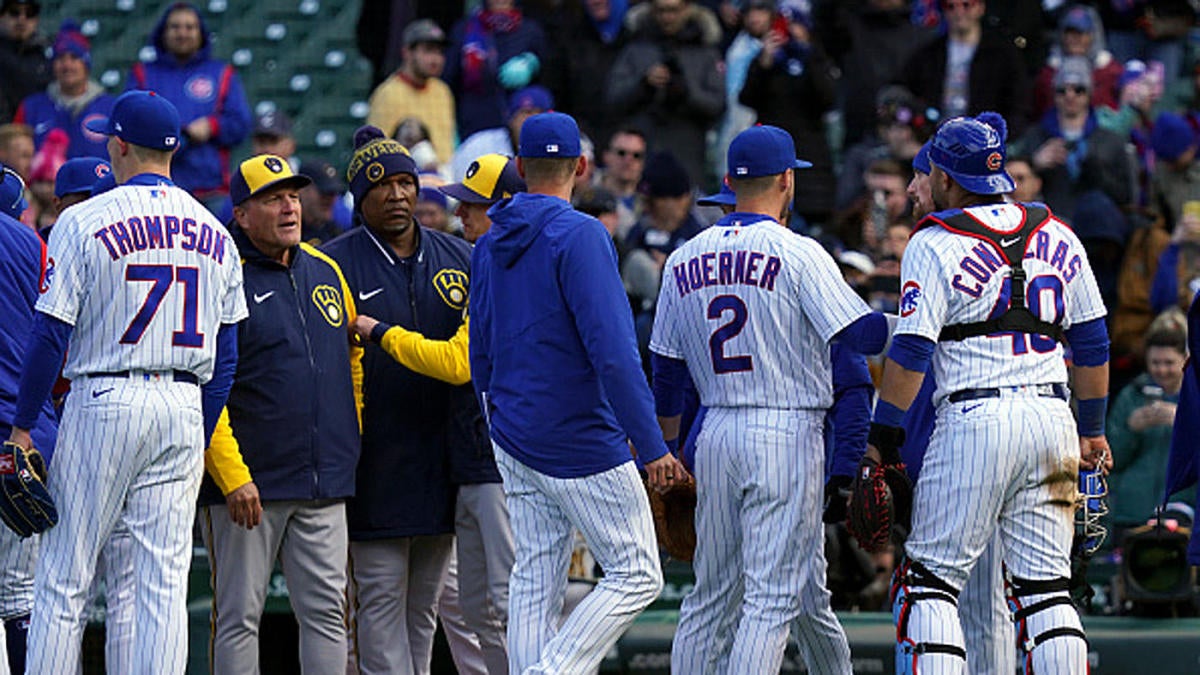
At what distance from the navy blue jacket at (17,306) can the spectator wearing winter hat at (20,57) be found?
7.15 meters

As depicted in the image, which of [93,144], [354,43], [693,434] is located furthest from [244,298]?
[354,43]

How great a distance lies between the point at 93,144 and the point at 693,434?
6.97 metres

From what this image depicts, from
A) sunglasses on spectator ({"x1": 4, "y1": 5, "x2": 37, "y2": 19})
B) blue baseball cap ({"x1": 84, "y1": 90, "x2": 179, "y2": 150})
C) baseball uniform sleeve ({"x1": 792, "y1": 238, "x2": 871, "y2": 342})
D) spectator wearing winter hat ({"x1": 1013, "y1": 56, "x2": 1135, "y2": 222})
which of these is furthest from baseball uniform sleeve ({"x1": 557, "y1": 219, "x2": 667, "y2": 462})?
sunglasses on spectator ({"x1": 4, "y1": 5, "x2": 37, "y2": 19})

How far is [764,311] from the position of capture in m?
6.74

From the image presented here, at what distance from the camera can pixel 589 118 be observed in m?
13.7

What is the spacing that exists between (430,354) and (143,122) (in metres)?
1.35

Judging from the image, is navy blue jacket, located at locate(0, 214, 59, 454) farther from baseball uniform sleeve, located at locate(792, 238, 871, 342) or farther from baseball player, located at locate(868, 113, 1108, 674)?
baseball player, located at locate(868, 113, 1108, 674)

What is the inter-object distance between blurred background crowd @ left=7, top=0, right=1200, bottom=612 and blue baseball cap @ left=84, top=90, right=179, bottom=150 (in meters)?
3.92

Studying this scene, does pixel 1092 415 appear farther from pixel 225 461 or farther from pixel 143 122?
pixel 143 122

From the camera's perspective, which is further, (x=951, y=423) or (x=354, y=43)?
(x=354, y=43)

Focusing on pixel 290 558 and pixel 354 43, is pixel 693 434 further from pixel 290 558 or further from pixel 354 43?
pixel 354 43

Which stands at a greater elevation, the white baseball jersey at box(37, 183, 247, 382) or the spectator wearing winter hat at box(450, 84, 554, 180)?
the spectator wearing winter hat at box(450, 84, 554, 180)

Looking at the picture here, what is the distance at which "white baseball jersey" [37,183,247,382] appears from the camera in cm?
646

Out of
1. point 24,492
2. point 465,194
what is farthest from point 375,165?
point 24,492
